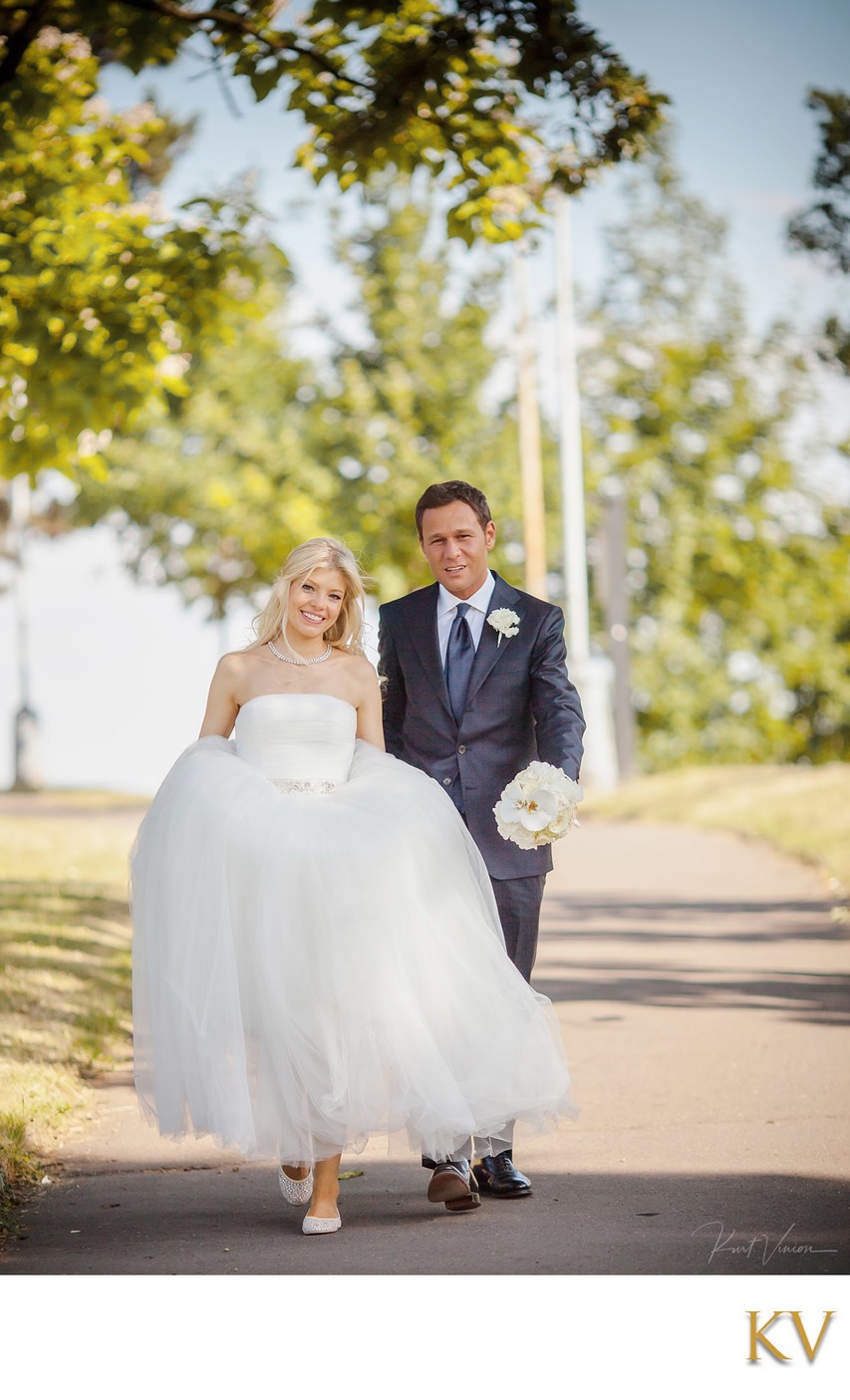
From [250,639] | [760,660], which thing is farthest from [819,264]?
[760,660]

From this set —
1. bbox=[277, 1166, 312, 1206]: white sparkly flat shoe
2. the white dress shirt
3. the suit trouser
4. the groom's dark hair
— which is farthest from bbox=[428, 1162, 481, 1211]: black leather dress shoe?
the groom's dark hair

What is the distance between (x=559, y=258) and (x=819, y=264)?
14.3 meters

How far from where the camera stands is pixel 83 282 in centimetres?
1048

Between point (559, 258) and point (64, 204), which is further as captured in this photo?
point (559, 258)

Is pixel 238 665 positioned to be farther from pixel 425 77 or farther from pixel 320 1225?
pixel 425 77

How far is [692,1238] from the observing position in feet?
16.6

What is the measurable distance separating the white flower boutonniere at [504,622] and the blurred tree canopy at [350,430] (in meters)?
27.9

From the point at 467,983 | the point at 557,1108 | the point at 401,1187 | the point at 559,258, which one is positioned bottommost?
the point at 401,1187

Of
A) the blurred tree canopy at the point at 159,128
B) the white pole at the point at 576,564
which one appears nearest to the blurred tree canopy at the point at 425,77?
the blurred tree canopy at the point at 159,128

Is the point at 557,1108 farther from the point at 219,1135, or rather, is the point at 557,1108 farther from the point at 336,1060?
the point at 219,1135

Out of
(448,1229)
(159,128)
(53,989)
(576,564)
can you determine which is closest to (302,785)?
(448,1229)

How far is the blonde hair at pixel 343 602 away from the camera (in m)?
5.96

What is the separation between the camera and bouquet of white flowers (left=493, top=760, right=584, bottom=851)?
5.54 meters

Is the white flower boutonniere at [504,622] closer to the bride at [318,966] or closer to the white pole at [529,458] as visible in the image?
the bride at [318,966]
